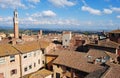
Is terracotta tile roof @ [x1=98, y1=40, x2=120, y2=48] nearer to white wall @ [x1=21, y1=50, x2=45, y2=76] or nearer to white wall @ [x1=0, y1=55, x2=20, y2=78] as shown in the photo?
white wall @ [x1=21, y1=50, x2=45, y2=76]

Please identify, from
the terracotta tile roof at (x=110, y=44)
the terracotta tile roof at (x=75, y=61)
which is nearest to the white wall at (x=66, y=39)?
the terracotta tile roof at (x=110, y=44)

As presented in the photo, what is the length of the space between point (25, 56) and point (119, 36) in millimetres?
31750

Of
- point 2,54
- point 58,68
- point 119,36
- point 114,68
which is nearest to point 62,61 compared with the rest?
point 58,68

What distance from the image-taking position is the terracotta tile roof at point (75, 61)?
36.9 meters

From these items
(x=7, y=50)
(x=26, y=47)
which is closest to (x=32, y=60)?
(x=26, y=47)

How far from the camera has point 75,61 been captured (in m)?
42.3

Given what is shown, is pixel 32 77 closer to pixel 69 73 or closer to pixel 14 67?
pixel 14 67

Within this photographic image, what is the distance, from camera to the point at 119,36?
184ft

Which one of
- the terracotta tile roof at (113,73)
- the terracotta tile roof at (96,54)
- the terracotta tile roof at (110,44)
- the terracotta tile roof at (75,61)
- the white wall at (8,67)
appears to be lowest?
the white wall at (8,67)

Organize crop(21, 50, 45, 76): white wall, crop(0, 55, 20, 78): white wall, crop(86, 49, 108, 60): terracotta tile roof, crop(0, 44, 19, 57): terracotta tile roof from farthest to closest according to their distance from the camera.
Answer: crop(21, 50, 45, 76): white wall, crop(86, 49, 108, 60): terracotta tile roof, crop(0, 44, 19, 57): terracotta tile roof, crop(0, 55, 20, 78): white wall

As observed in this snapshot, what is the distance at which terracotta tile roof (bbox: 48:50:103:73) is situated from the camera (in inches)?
1452

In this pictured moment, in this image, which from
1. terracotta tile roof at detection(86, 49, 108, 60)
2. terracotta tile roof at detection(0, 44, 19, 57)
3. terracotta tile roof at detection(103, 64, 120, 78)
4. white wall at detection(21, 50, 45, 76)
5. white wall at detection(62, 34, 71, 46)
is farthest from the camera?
white wall at detection(62, 34, 71, 46)

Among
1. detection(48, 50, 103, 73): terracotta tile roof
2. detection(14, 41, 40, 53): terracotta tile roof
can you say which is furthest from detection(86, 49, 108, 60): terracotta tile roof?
detection(14, 41, 40, 53): terracotta tile roof

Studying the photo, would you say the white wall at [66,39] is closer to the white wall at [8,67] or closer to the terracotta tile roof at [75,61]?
the terracotta tile roof at [75,61]
